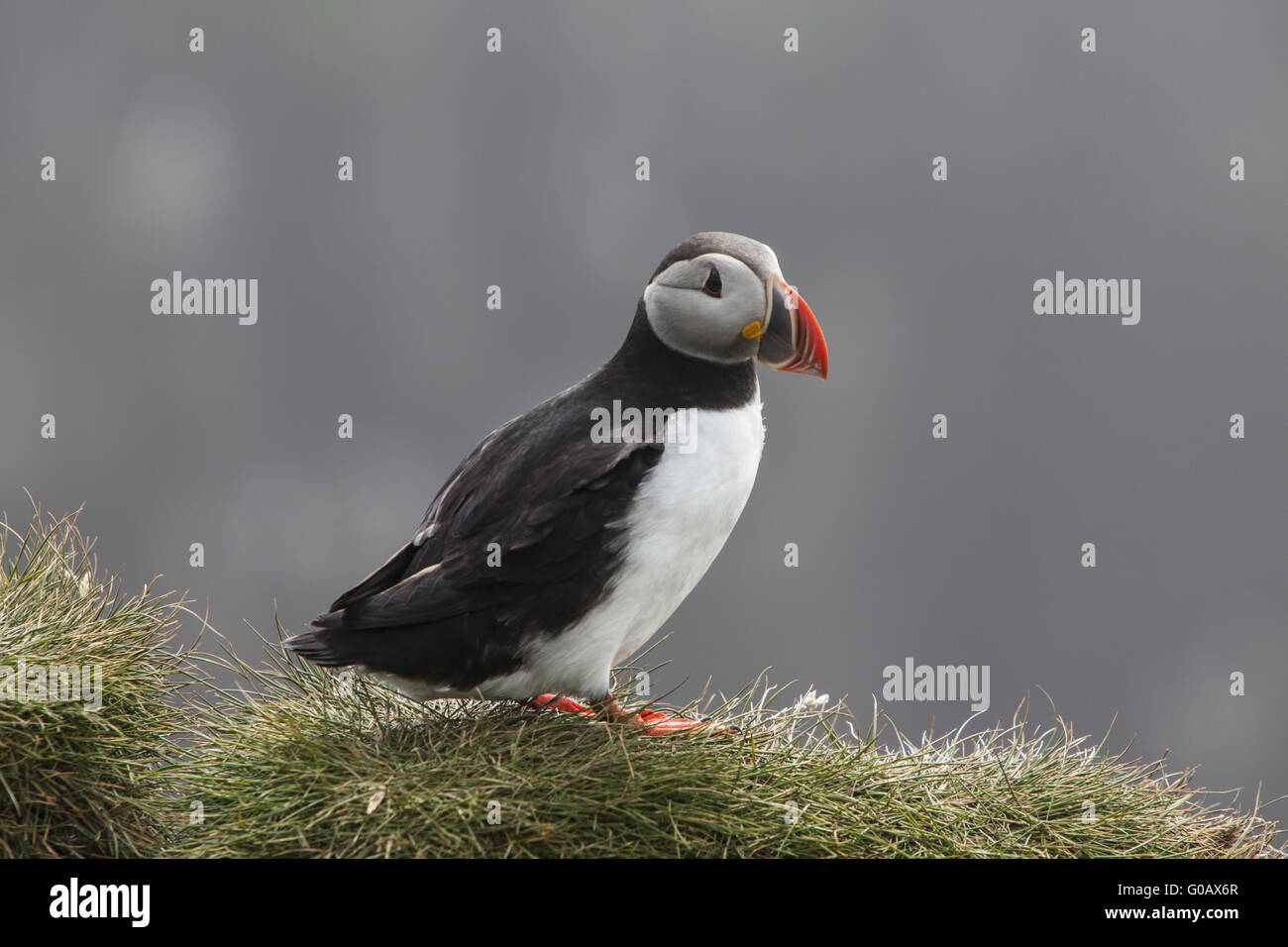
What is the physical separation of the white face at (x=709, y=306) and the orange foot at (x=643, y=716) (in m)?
1.19

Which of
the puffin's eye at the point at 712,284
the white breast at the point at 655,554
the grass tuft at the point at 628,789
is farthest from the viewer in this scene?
the puffin's eye at the point at 712,284

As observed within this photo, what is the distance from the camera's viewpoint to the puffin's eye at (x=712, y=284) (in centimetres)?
384

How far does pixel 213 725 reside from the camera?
3.98 metres

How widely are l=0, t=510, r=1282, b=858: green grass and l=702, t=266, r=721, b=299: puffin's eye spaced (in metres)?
1.41

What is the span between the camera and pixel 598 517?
3705 millimetres

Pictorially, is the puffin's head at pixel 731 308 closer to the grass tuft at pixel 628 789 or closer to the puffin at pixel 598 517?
the puffin at pixel 598 517

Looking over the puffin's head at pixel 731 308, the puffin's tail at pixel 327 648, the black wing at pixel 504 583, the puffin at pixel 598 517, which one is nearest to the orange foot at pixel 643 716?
the puffin at pixel 598 517

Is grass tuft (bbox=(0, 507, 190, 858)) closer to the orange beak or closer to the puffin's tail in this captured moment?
the puffin's tail

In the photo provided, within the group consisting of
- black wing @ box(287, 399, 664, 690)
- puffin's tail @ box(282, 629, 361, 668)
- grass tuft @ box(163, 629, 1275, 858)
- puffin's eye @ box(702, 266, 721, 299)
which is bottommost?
grass tuft @ box(163, 629, 1275, 858)

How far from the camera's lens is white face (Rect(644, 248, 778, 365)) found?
383 centimetres

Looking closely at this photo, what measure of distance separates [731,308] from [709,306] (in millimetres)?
70

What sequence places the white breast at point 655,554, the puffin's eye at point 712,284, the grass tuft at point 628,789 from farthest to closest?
the puffin's eye at point 712,284 → the white breast at point 655,554 → the grass tuft at point 628,789

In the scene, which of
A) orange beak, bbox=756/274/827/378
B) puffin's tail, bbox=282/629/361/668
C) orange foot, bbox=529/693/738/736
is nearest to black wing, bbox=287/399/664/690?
puffin's tail, bbox=282/629/361/668
